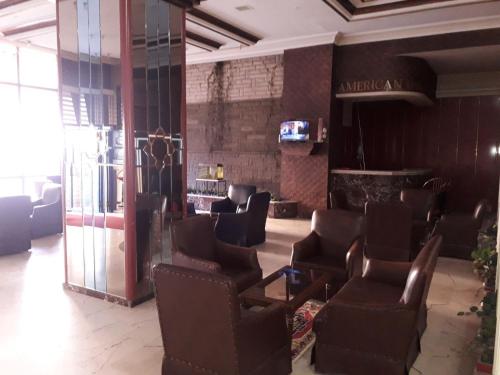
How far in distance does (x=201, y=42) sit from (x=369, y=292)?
6.60 metres

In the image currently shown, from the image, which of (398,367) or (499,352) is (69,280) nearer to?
(398,367)

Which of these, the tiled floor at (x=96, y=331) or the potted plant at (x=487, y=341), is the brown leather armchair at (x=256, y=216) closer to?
the tiled floor at (x=96, y=331)

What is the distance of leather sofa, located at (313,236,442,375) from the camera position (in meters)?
2.39

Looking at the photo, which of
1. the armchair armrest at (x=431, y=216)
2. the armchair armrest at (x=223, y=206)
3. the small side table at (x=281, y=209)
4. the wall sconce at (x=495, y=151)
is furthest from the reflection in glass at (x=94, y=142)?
the wall sconce at (x=495, y=151)

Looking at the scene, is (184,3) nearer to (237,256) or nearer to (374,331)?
(237,256)

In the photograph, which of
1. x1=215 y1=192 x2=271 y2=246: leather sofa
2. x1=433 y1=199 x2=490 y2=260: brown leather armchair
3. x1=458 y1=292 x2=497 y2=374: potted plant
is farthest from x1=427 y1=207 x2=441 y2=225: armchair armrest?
x1=458 y1=292 x2=497 y2=374: potted plant

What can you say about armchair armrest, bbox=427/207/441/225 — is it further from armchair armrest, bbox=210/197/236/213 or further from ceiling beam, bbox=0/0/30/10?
ceiling beam, bbox=0/0/30/10

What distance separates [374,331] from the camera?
244 centimetres

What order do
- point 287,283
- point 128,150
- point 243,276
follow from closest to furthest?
1. point 287,283
2. point 243,276
3. point 128,150

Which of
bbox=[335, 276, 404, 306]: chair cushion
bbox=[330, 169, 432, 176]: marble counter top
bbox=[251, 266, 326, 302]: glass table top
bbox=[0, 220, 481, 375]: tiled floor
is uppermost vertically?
bbox=[330, 169, 432, 176]: marble counter top

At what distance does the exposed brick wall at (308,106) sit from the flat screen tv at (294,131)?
181mm

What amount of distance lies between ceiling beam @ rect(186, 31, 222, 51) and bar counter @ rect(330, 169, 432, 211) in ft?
11.6

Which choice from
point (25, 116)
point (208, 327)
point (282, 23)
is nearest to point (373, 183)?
point (282, 23)

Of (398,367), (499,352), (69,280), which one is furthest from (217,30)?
(499,352)
